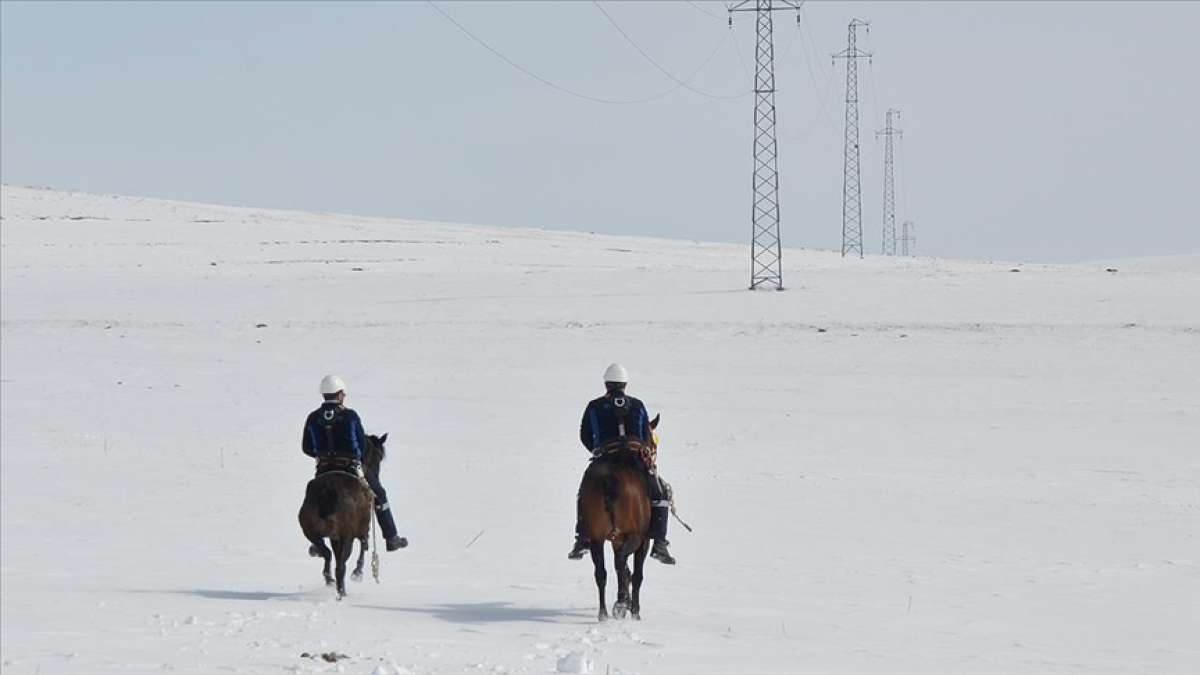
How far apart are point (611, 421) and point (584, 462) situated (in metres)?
12.7

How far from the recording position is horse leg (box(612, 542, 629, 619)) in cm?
1366

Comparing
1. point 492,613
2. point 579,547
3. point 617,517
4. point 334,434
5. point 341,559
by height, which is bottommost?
point 492,613

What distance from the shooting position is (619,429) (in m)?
14.2

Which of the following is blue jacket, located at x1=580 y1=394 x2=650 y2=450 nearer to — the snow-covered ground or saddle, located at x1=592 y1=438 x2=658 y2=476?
saddle, located at x1=592 y1=438 x2=658 y2=476

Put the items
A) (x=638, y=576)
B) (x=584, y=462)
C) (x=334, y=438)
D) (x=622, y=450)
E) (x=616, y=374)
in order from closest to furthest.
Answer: (x=638, y=576)
(x=622, y=450)
(x=616, y=374)
(x=334, y=438)
(x=584, y=462)

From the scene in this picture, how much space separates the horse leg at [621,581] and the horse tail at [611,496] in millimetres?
143

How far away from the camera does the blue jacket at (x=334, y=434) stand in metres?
14.9

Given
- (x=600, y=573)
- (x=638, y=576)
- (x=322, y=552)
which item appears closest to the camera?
(x=600, y=573)

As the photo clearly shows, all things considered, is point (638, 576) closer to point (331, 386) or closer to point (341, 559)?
point (341, 559)

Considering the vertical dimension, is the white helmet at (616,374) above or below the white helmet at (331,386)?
above

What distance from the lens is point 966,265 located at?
236 ft

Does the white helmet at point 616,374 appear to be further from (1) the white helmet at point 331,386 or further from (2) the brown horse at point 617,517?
(1) the white helmet at point 331,386

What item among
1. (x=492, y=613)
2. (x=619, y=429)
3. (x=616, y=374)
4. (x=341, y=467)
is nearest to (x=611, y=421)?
(x=619, y=429)

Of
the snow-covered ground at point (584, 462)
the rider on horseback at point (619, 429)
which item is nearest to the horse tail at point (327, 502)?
the snow-covered ground at point (584, 462)
